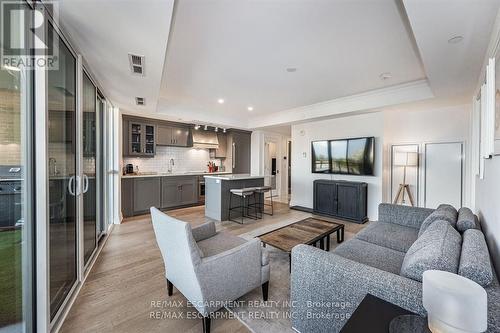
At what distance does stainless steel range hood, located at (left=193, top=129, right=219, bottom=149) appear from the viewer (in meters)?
6.51

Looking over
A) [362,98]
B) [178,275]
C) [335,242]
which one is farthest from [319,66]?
[178,275]

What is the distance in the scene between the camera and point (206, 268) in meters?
1.59

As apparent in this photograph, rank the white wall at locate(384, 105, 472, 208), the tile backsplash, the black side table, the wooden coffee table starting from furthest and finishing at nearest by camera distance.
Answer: the tile backsplash → the white wall at locate(384, 105, 472, 208) → the wooden coffee table → the black side table

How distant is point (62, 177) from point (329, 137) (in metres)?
5.21

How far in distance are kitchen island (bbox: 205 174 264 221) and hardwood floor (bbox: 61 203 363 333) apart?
1642mm

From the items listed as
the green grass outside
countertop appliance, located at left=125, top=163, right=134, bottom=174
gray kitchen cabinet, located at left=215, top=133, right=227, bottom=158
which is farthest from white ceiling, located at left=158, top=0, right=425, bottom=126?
gray kitchen cabinet, located at left=215, top=133, right=227, bottom=158

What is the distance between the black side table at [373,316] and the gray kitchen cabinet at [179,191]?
203 inches

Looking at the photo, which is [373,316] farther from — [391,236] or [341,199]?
[341,199]

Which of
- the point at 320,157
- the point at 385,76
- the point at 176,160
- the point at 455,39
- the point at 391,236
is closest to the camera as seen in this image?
the point at 455,39

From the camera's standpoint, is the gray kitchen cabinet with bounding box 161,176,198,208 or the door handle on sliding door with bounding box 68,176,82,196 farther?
the gray kitchen cabinet with bounding box 161,176,198,208

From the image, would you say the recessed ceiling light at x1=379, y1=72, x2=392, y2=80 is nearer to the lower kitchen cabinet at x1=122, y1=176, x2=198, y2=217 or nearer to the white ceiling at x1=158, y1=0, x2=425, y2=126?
the white ceiling at x1=158, y1=0, x2=425, y2=126

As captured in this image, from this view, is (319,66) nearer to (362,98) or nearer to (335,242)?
(362,98)

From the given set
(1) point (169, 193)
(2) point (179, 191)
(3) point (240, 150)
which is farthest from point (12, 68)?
(3) point (240, 150)

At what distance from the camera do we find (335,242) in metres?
3.44
